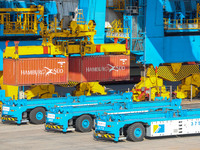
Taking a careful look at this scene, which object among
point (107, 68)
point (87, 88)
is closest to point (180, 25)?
point (87, 88)

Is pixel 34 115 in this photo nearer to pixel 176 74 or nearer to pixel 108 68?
pixel 108 68

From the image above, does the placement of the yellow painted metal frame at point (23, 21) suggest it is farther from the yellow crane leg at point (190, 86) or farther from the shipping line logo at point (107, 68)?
the yellow crane leg at point (190, 86)

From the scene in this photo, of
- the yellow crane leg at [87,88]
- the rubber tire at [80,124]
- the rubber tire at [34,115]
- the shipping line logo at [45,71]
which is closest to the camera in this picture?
the rubber tire at [80,124]

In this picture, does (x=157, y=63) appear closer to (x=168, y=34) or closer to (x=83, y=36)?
(x=168, y=34)

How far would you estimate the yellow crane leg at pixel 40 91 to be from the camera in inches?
1604

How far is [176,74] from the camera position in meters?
47.1

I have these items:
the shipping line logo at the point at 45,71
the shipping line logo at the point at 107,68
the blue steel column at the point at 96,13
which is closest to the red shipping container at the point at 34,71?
the shipping line logo at the point at 45,71

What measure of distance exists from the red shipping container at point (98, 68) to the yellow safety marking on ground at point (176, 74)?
644 cm

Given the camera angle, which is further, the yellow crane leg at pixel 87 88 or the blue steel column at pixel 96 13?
the blue steel column at pixel 96 13

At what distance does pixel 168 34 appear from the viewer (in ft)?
153

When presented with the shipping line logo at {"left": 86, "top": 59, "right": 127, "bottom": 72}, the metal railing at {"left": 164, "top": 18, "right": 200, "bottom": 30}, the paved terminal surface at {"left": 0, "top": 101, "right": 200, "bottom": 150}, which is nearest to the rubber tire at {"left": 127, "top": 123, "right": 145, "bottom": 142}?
the paved terminal surface at {"left": 0, "top": 101, "right": 200, "bottom": 150}

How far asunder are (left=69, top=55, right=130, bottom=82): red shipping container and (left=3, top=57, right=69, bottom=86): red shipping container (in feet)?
2.38

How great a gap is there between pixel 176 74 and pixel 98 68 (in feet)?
31.8

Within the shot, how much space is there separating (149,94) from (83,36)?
23.9 feet
